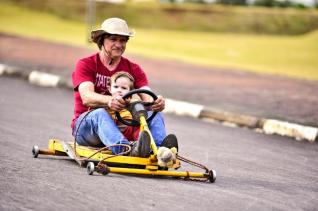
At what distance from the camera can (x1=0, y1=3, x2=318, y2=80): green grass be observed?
70.2 ft

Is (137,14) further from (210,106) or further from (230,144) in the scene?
(230,144)

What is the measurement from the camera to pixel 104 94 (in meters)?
7.91

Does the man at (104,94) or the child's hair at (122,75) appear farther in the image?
the child's hair at (122,75)

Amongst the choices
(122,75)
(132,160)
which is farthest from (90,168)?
(122,75)

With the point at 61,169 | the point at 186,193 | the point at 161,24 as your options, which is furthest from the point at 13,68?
the point at 161,24

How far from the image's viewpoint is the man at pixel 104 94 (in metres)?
7.44

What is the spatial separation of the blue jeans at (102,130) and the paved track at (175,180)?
0.28 m

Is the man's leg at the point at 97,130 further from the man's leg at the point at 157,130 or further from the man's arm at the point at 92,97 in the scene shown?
the man's leg at the point at 157,130

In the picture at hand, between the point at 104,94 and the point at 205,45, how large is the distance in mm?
18657

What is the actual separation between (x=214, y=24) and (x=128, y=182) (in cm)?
2630

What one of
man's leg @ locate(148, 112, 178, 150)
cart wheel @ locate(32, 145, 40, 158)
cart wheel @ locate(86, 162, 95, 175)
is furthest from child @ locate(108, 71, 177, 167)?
cart wheel @ locate(32, 145, 40, 158)

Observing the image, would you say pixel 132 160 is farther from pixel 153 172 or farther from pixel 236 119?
pixel 236 119

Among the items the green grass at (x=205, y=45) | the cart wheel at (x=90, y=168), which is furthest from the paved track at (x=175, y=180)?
the green grass at (x=205, y=45)

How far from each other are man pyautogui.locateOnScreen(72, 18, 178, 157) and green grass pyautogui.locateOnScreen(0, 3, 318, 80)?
11.0 meters
